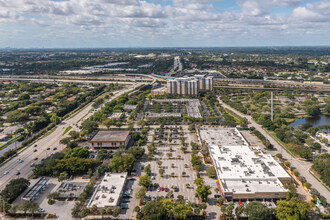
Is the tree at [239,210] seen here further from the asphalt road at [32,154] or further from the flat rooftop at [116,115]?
the flat rooftop at [116,115]

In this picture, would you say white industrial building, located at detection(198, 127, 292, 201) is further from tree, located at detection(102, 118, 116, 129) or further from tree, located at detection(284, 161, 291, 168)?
tree, located at detection(102, 118, 116, 129)

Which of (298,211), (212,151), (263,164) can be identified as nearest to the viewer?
(298,211)

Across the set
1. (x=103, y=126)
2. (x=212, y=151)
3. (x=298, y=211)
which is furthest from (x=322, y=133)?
(x=103, y=126)

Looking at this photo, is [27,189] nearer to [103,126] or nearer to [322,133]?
[103,126]

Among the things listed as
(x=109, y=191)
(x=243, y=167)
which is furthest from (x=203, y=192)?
(x=109, y=191)

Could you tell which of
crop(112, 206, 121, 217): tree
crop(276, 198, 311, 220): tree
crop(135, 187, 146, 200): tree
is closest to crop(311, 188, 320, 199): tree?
crop(276, 198, 311, 220): tree

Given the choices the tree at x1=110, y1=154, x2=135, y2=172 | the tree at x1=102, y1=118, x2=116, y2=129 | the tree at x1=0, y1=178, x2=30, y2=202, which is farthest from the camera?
the tree at x1=102, y1=118, x2=116, y2=129

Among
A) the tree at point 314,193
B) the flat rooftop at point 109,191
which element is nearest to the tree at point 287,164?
the tree at point 314,193

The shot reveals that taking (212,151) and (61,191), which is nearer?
(61,191)
